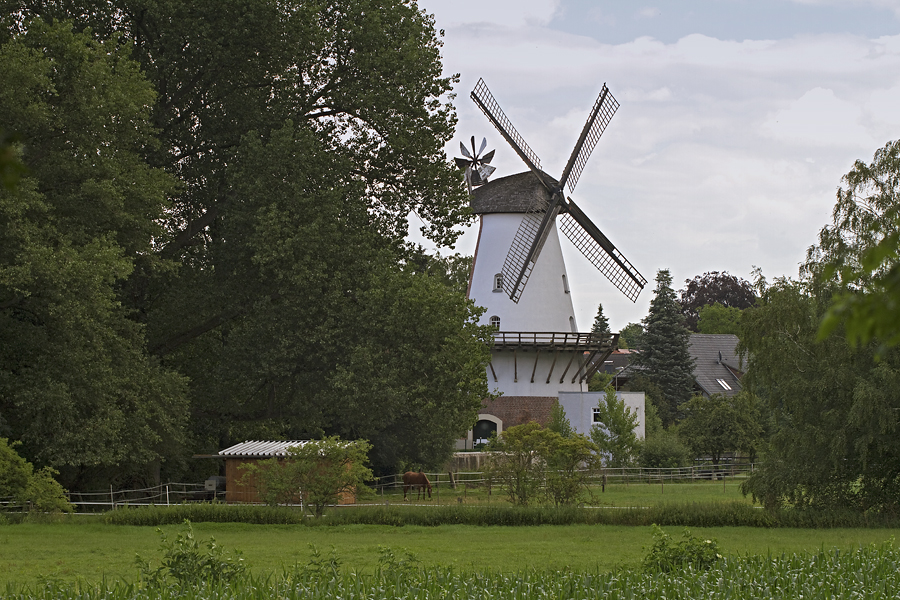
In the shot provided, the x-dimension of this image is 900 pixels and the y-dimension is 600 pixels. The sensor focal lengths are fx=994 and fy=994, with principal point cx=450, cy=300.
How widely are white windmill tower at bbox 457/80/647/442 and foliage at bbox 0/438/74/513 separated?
78.8 ft

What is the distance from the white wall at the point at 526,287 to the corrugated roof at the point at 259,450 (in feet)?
57.0

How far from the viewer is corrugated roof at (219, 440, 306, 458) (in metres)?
25.5

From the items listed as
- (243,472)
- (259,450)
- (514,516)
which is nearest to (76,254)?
(243,472)

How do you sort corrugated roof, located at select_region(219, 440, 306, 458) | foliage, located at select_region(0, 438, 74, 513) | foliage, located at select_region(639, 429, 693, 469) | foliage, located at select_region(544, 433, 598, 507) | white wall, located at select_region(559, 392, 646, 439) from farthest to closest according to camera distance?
white wall, located at select_region(559, 392, 646, 439)
foliage, located at select_region(639, 429, 693, 469)
corrugated roof, located at select_region(219, 440, 306, 458)
foliage, located at select_region(544, 433, 598, 507)
foliage, located at select_region(0, 438, 74, 513)

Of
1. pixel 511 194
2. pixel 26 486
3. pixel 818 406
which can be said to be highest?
pixel 511 194

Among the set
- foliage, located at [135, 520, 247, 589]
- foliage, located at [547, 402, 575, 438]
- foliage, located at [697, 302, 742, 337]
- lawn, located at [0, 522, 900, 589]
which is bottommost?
lawn, located at [0, 522, 900, 589]

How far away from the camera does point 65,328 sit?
21.7m

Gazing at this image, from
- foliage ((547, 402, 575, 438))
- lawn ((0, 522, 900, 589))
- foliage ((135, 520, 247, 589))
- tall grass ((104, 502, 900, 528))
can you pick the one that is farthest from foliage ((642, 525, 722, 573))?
foliage ((547, 402, 575, 438))

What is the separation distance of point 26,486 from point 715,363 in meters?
54.6

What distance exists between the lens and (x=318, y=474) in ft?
74.3

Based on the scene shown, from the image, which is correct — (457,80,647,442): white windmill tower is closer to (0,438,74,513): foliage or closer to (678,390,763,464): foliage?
(678,390,763,464): foliage

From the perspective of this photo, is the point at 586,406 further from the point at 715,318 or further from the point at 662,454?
the point at 715,318

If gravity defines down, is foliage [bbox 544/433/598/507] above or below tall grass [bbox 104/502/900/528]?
above

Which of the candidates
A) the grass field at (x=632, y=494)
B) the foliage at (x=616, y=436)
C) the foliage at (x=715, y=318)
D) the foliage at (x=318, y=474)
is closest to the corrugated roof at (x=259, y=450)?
the foliage at (x=318, y=474)
